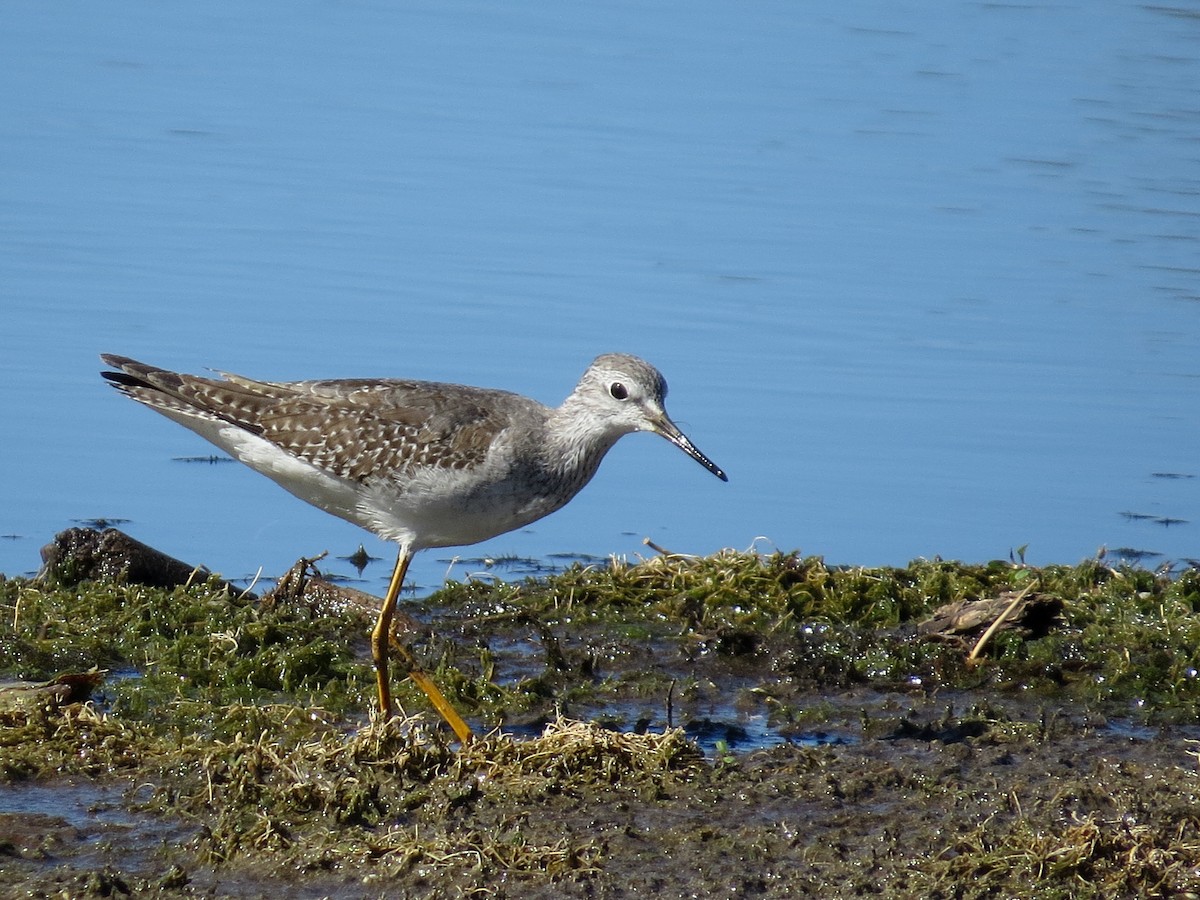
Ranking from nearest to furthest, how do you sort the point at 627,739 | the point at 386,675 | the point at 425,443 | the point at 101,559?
the point at 627,739
the point at 386,675
the point at 425,443
the point at 101,559

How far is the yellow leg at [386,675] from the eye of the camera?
6773mm

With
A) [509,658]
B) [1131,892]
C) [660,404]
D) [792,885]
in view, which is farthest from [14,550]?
[1131,892]

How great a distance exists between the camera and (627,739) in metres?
6.23

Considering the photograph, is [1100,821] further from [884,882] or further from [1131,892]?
[884,882]

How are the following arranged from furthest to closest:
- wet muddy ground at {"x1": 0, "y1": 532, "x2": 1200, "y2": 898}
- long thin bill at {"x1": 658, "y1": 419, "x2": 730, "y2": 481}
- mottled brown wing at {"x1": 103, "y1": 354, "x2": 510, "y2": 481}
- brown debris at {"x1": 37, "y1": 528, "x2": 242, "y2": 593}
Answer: brown debris at {"x1": 37, "y1": 528, "x2": 242, "y2": 593}, long thin bill at {"x1": 658, "y1": 419, "x2": 730, "y2": 481}, mottled brown wing at {"x1": 103, "y1": 354, "x2": 510, "y2": 481}, wet muddy ground at {"x1": 0, "y1": 532, "x2": 1200, "y2": 898}

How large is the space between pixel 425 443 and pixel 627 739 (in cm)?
182

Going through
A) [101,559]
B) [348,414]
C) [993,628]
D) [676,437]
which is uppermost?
[348,414]

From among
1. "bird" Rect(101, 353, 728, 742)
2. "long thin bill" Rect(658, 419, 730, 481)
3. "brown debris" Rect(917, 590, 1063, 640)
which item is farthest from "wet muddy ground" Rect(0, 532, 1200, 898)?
"long thin bill" Rect(658, 419, 730, 481)

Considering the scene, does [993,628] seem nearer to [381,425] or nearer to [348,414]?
[381,425]

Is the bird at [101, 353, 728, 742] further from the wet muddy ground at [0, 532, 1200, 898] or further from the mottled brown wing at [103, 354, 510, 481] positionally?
the wet muddy ground at [0, 532, 1200, 898]

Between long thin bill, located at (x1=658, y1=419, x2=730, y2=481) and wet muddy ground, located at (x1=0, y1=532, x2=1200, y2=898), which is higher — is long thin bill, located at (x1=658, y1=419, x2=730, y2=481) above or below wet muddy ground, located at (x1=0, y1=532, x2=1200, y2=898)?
above

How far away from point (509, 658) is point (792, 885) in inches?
101

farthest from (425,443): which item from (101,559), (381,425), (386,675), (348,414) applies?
(101,559)

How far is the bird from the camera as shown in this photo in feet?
24.2
